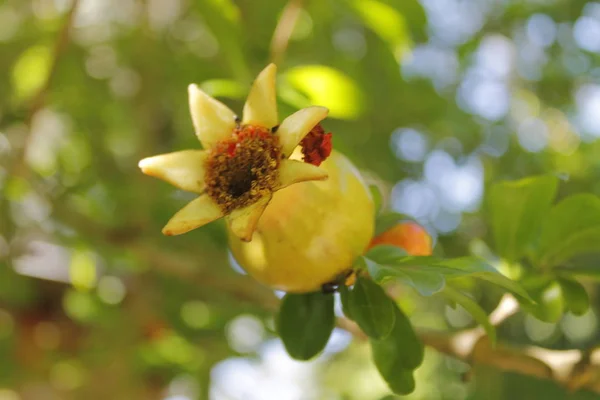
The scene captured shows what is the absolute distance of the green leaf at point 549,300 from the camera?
0.49 m

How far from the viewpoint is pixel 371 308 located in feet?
1.42

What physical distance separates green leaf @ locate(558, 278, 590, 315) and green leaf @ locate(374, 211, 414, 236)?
139mm

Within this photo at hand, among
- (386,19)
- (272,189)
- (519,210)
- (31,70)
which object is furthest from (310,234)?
(31,70)

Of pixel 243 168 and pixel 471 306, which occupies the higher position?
pixel 243 168

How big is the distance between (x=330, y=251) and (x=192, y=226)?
0.33 ft

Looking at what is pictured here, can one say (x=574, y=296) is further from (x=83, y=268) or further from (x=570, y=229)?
(x=83, y=268)

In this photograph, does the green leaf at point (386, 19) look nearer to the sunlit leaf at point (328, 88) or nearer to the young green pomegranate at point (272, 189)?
the sunlit leaf at point (328, 88)

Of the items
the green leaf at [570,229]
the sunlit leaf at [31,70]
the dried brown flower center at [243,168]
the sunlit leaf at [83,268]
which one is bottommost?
the sunlit leaf at [83,268]

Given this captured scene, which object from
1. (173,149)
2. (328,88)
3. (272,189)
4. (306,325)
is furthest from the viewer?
(173,149)

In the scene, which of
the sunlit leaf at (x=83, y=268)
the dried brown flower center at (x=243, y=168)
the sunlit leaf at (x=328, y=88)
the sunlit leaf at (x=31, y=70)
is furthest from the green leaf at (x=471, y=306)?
the sunlit leaf at (x=31, y=70)

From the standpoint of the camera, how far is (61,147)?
125cm

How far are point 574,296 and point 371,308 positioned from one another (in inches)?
7.5

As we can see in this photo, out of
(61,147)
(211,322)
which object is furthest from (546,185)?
(61,147)

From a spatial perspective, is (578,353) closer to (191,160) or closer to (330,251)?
(330,251)
